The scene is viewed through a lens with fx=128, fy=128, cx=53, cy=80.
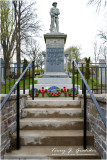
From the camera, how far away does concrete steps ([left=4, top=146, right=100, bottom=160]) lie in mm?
2160

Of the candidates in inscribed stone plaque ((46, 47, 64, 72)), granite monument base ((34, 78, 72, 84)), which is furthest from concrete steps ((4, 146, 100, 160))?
inscribed stone plaque ((46, 47, 64, 72))

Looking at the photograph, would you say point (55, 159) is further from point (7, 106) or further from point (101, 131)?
point (7, 106)

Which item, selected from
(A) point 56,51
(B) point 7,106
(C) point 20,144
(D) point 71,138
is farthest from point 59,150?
(A) point 56,51

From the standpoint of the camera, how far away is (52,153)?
2.23 meters

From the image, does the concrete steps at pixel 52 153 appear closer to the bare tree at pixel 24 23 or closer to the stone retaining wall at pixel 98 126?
the stone retaining wall at pixel 98 126

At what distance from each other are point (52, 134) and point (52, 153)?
0.38 m

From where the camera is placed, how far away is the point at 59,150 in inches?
91.4

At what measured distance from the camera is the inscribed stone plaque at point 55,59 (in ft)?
21.9

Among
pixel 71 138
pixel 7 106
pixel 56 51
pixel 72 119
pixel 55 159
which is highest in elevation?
pixel 56 51

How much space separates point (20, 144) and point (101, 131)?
5.05 ft

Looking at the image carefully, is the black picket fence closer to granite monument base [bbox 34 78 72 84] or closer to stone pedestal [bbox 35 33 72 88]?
granite monument base [bbox 34 78 72 84]

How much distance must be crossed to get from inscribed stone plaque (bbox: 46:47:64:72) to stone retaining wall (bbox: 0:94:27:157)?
4.14 meters

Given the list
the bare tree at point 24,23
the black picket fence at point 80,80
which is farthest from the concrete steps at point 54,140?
the bare tree at point 24,23

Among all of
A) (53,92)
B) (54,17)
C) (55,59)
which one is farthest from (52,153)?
(54,17)
